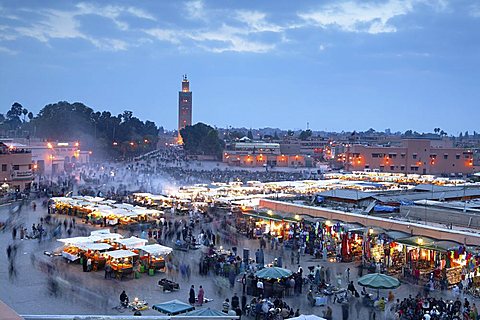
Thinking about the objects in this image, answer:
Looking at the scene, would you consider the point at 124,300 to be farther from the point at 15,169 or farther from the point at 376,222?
the point at 15,169

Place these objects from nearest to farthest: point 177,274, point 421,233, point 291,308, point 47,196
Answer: point 291,308, point 177,274, point 421,233, point 47,196

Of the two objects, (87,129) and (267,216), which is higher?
(87,129)

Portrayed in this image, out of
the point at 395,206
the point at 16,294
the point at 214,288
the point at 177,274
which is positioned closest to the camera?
the point at 16,294

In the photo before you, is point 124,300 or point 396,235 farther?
point 396,235

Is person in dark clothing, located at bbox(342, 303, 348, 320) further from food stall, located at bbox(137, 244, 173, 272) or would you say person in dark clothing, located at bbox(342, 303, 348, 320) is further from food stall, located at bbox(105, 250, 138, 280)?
food stall, located at bbox(105, 250, 138, 280)

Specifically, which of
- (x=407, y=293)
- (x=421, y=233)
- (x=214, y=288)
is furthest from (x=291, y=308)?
(x=421, y=233)

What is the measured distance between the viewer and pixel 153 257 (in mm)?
15109

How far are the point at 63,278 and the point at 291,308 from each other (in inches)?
234

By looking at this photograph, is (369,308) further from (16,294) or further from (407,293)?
(16,294)

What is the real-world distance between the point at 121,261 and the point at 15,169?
22.5 m

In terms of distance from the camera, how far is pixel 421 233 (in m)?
15.9

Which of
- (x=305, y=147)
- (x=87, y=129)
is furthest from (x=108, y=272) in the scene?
(x=305, y=147)

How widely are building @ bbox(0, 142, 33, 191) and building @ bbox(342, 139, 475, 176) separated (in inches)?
1255

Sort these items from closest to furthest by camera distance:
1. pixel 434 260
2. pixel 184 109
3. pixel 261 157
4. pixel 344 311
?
1. pixel 344 311
2. pixel 434 260
3. pixel 261 157
4. pixel 184 109
